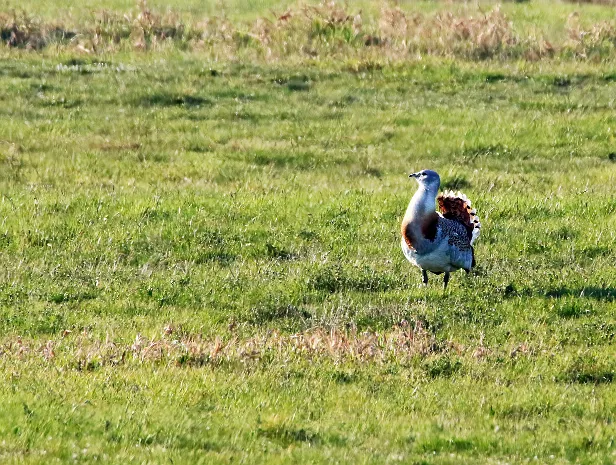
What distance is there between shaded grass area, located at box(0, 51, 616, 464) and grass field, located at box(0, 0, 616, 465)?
4 cm

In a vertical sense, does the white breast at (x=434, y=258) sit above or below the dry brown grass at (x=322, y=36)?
below

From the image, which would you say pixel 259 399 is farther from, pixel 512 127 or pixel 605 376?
pixel 512 127

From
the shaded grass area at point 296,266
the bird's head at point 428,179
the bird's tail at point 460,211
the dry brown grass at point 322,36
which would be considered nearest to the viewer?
the shaded grass area at point 296,266

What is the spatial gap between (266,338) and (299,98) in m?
13.3

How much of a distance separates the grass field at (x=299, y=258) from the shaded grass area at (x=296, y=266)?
0.04 m

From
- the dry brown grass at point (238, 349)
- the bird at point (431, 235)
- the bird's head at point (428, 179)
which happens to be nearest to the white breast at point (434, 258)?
the bird at point (431, 235)

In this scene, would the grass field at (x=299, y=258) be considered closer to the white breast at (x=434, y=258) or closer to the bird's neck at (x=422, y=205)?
the white breast at (x=434, y=258)

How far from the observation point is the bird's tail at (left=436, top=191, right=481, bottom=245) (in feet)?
44.1

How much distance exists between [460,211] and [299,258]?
7.31 ft

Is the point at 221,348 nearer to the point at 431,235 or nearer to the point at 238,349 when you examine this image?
the point at 238,349

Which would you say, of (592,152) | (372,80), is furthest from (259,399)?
(372,80)

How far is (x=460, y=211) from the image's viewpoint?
1358 cm

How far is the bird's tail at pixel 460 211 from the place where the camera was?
1343cm

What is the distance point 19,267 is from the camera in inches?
546
